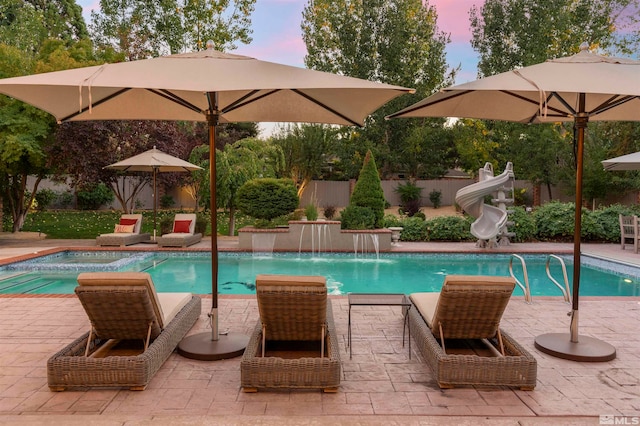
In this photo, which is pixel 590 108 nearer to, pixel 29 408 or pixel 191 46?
pixel 29 408

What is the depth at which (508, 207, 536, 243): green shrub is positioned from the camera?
13281 mm

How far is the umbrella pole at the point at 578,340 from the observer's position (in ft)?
13.6

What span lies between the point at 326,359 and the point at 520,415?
1320 millimetres

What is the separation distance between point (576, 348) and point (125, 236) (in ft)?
35.5

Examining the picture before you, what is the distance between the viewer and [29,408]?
3.19 m

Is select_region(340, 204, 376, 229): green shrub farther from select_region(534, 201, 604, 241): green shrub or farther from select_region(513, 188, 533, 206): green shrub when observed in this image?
select_region(513, 188, 533, 206): green shrub

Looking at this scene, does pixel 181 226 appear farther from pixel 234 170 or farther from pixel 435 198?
pixel 435 198

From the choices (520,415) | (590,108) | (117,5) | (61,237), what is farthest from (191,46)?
(520,415)

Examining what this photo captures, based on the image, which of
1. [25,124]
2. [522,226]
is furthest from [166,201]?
[522,226]

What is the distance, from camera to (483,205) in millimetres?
12164

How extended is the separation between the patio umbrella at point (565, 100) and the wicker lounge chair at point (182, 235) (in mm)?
9040

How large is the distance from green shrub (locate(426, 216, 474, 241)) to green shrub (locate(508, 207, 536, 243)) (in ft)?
3.78

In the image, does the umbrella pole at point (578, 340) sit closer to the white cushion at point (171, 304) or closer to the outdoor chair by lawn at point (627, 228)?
the white cushion at point (171, 304)

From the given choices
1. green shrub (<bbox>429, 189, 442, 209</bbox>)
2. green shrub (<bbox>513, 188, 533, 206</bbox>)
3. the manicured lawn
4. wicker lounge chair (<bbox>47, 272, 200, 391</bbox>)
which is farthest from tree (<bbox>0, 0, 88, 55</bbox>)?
green shrub (<bbox>513, 188, 533, 206</bbox>)
